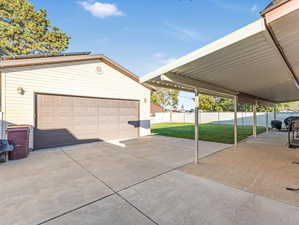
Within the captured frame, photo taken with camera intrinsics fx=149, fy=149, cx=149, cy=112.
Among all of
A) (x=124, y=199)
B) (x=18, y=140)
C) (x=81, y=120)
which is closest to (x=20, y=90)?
(x=18, y=140)

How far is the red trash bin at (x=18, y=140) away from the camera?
179 inches

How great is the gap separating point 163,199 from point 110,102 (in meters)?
6.32

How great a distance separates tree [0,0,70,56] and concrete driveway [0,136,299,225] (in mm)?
13849

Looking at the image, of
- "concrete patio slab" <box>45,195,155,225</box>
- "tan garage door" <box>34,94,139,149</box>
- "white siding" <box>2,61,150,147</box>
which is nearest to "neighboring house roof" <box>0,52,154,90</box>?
"white siding" <box>2,61,150,147</box>

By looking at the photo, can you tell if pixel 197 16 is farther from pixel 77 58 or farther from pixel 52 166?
pixel 52 166

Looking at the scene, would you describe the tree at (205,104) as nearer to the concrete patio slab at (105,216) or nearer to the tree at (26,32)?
the tree at (26,32)

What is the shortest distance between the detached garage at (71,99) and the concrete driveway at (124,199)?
2.40 metres

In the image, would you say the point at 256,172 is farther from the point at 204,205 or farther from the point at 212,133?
the point at 212,133

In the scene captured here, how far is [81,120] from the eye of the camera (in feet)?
22.9

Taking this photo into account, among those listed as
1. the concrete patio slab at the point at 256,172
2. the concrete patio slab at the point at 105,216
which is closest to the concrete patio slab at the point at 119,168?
the concrete patio slab at the point at 105,216

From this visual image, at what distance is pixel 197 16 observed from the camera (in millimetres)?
5914

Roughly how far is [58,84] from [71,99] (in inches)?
31.4

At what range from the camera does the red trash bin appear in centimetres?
454

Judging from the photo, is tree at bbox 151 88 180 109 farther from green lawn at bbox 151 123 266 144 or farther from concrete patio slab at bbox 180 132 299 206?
concrete patio slab at bbox 180 132 299 206
